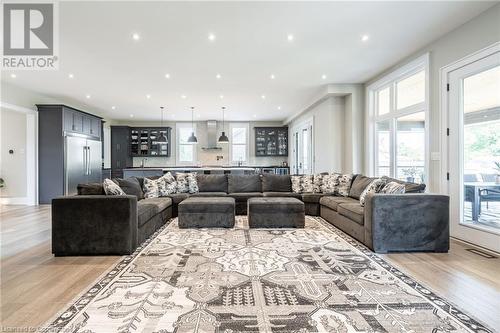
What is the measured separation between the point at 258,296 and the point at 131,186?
366 centimetres

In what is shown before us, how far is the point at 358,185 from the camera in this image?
5.42 meters

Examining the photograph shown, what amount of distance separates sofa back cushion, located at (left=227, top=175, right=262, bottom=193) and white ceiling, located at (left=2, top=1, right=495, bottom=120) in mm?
2202

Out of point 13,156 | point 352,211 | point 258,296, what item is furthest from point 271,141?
point 258,296

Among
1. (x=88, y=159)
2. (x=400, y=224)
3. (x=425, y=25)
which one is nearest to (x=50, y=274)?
(x=400, y=224)

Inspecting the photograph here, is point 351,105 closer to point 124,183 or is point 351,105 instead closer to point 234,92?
point 234,92

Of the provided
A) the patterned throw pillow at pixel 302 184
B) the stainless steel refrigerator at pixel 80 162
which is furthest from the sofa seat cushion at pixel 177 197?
the stainless steel refrigerator at pixel 80 162

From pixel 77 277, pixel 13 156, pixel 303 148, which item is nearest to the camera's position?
pixel 77 277

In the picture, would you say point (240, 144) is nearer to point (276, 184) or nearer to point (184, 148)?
point (184, 148)

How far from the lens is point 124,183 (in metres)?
5.11

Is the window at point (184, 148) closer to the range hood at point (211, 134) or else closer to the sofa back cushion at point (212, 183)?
the range hood at point (211, 134)

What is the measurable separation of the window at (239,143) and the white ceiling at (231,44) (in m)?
4.58

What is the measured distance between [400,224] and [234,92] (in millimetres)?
5355

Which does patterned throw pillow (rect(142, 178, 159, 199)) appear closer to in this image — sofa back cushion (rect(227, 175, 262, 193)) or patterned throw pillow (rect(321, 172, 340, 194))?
sofa back cushion (rect(227, 175, 262, 193))

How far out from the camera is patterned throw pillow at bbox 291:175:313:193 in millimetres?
6281
